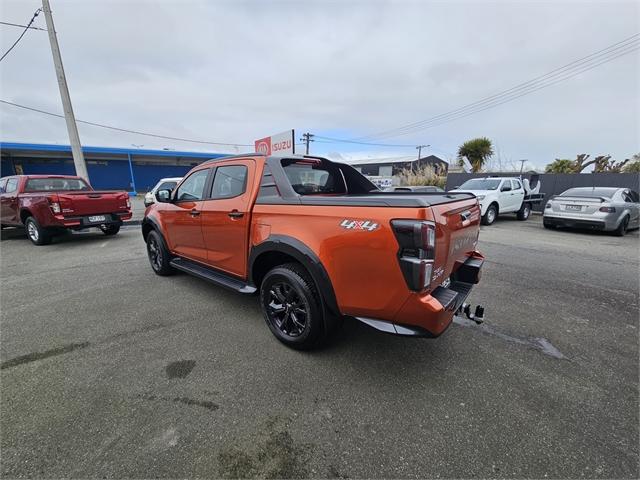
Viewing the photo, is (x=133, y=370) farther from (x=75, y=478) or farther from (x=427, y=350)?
(x=427, y=350)

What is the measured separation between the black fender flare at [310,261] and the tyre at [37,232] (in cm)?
738

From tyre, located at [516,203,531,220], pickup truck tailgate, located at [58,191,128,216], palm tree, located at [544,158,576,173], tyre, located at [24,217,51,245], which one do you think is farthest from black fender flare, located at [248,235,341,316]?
palm tree, located at [544,158,576,173]

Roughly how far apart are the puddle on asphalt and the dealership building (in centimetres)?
3108

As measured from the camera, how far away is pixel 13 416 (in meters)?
2.02

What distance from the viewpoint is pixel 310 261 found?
242cm

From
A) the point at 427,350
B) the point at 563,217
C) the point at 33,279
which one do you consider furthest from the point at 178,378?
the point at 563,217

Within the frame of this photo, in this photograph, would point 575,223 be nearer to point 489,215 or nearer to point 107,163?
point 489,215

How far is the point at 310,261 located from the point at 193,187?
2510mm

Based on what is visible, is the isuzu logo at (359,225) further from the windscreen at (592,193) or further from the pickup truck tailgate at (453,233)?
the windscreen at (592,193)

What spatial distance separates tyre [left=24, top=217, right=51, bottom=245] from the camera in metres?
6.93

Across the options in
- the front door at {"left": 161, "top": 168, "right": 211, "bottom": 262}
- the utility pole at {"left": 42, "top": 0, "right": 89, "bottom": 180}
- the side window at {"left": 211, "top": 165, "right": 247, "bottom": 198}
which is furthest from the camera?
the utility pole at {"left": 42, "top": 0, "right": 89, "bottom": 180}

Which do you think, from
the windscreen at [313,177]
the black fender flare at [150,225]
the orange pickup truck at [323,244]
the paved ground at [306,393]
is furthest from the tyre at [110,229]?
the windscreen at [313,177]

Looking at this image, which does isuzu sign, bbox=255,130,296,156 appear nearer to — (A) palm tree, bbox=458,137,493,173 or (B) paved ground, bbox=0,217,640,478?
(B) paved ground, bbox=0,217,640,478

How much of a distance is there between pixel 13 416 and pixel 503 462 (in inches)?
126
